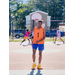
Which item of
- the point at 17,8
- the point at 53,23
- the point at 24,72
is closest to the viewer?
the point at 24,72

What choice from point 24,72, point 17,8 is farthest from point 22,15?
point 24,72

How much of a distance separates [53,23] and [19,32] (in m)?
17.5
